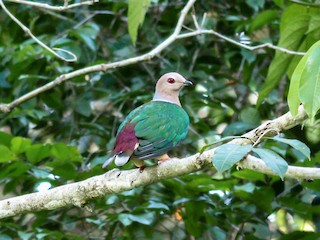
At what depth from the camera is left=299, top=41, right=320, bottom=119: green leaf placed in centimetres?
253

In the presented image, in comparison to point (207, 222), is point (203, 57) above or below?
above

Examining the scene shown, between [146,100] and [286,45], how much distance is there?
1.29 m

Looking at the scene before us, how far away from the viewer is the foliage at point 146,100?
4.65 m

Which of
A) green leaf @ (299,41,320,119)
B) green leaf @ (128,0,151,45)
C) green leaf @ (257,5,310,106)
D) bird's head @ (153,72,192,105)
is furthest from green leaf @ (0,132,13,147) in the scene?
green leaf @ (299,41,320,119)

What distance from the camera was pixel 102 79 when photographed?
621 cm

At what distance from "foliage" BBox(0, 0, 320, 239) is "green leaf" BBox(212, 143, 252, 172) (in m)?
1.32

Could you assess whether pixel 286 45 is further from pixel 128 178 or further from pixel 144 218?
pixel 128 178

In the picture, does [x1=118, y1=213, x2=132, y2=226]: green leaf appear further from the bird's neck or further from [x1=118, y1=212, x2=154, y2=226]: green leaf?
the bird's neck

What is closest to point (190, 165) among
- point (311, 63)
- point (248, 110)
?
point (311, 63)

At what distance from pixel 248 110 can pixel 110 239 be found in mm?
1385

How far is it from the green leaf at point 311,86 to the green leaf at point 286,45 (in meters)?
1.90

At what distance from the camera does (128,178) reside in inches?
139

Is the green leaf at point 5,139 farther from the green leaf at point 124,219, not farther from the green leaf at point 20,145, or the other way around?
the green leaf at point 124,219

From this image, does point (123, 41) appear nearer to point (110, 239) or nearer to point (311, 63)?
point (110, 239)
